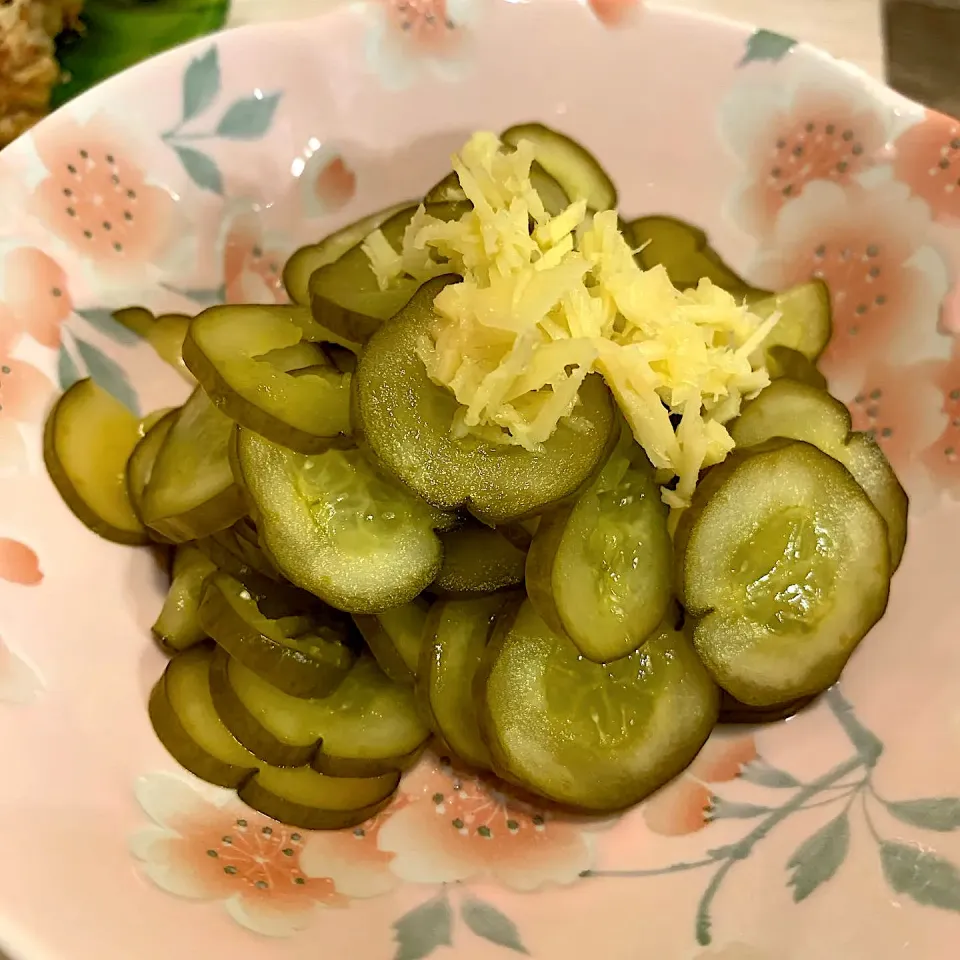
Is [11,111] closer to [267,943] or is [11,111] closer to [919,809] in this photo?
[267,943]

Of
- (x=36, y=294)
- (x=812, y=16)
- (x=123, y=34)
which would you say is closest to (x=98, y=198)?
(x=36, y=294)

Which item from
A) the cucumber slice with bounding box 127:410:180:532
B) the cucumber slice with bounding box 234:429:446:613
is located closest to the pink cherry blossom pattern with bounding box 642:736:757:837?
the cucumber slice with bounding box 234:429:446:613

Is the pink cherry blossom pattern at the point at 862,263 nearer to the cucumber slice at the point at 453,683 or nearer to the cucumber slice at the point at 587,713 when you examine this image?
the cucumber slice at the point at 587,713

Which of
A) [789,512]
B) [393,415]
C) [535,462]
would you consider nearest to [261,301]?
[393,415]

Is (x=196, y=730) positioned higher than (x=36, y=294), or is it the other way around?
(x=36, y=294)

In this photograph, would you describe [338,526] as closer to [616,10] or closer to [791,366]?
[791,366]

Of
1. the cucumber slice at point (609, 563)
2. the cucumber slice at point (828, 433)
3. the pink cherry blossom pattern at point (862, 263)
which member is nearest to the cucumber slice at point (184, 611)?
the cucumber slice at point (609, 563)
